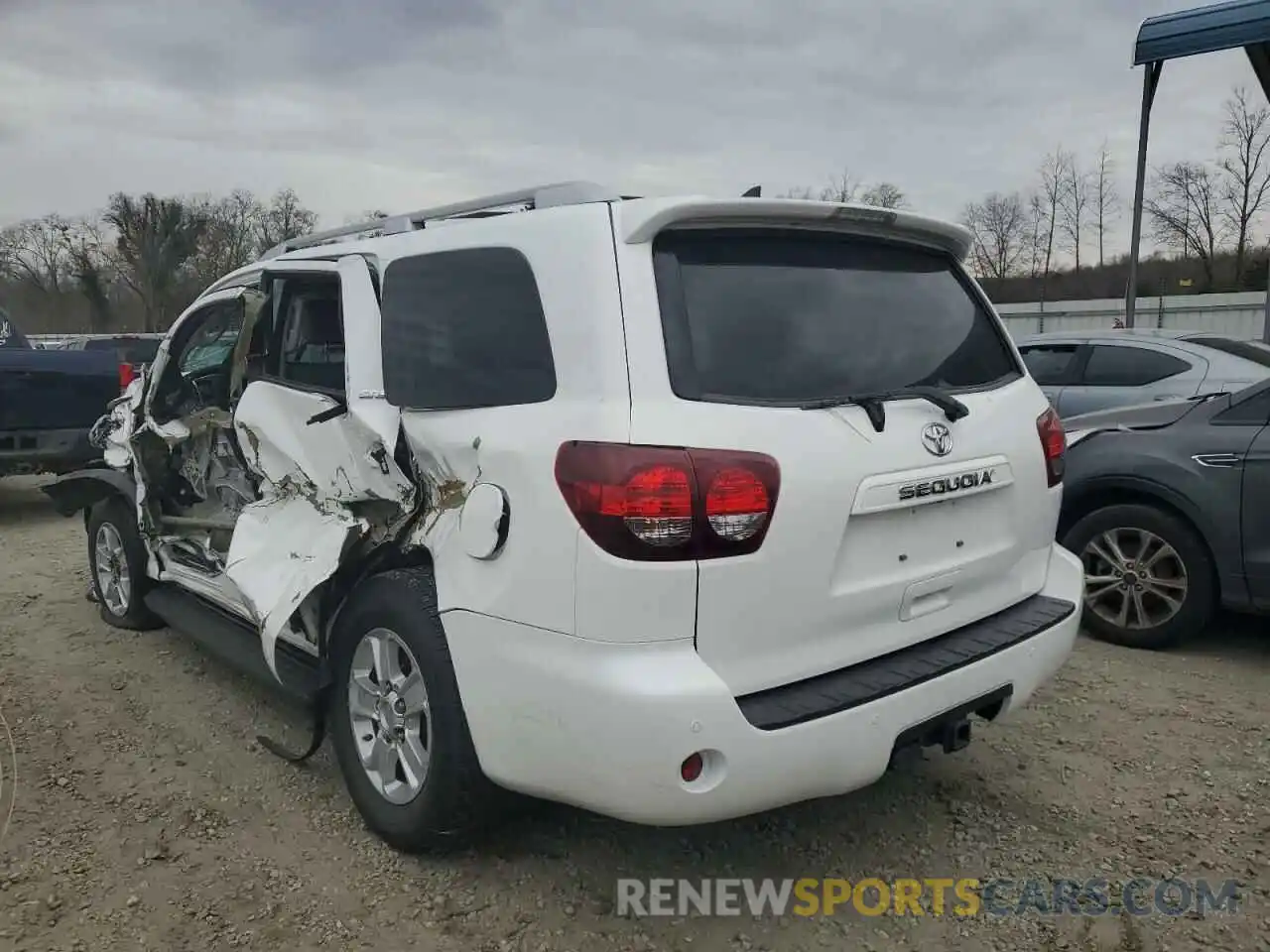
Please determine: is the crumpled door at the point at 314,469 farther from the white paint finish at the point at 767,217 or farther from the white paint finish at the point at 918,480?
the white paint finish at the point at 918,480

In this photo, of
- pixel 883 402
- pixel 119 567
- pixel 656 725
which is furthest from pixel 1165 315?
pixel 656 725

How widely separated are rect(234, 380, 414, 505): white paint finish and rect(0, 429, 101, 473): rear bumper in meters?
5.28

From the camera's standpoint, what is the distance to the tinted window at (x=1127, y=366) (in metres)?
7.44

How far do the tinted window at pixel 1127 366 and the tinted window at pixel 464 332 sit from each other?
6298 mm

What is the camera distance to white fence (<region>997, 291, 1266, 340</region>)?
88.3 ft

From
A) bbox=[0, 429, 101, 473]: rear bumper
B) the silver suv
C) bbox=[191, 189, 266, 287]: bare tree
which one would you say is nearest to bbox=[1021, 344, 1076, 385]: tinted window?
the silver suv

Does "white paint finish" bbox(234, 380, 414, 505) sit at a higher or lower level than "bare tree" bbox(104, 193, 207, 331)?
lower

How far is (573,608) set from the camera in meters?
2.36

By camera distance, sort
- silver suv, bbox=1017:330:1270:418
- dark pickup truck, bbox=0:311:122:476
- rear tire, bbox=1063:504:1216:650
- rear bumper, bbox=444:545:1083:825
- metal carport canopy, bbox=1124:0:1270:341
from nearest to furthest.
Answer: rear bumper, bbox=444:545:1083:825, rear tire, bbox=1063:504:1216:650, silver suv, bbox=1017:330:1270:418, dark pickup truck, bbox=0:311:122:476, metal carport canopy, bbox=1124:0:1270:341

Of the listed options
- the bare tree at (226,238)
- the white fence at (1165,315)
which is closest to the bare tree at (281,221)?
the bare tree at (226,238)

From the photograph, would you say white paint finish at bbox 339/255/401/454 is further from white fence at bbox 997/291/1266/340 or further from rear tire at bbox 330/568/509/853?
white fence at bbox 997/291/1266/340

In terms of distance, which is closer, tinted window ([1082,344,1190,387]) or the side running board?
the side running board

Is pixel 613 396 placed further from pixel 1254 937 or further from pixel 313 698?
pixel 1254 937

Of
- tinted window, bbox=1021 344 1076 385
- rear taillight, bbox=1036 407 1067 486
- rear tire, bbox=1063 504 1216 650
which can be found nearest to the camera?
rear taillight, bbox=1036 407 1067 486
